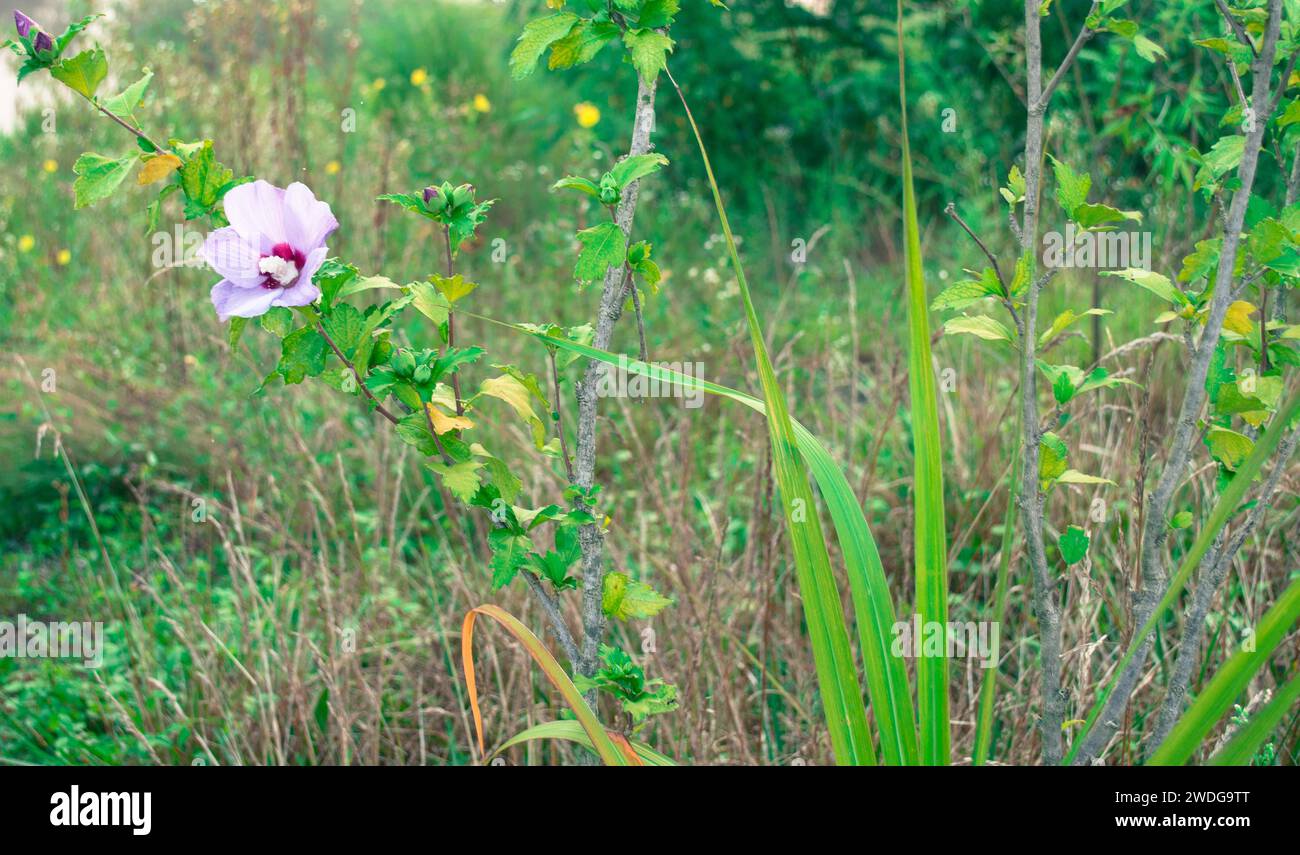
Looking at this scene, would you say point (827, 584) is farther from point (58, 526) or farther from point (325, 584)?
point (58, 526)

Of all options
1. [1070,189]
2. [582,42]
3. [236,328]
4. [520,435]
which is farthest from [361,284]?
[520,435]

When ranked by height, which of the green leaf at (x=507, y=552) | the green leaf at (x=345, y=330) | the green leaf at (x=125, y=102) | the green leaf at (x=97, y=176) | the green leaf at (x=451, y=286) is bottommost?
the green leaf at (x=507, y=552)

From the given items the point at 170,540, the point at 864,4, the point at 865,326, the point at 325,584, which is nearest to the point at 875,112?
the point at 864,4

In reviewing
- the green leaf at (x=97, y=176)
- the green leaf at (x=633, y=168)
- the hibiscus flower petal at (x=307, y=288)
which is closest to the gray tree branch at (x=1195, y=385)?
the green leaf at (x=633, y=168)

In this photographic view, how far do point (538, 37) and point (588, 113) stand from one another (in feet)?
11.4

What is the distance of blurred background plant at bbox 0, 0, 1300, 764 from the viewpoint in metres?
2.19

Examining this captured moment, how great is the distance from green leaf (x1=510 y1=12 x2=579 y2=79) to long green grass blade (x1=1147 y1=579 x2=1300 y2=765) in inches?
38.3

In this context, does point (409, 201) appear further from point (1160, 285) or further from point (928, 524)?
point (1160, 285)

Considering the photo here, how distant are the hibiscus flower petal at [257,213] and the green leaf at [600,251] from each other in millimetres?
352

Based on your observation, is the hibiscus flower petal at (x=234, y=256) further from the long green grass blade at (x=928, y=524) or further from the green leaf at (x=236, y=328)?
the long green grass blade at (x=928, y=524)

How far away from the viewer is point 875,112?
539 centimetres

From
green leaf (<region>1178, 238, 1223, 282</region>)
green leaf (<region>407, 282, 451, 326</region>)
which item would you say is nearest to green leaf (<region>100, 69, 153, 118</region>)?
green leaf (<region>407, 282, 451, 326</region>)

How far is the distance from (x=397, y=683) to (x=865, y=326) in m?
2.27

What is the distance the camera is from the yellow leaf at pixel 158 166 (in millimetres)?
1263
